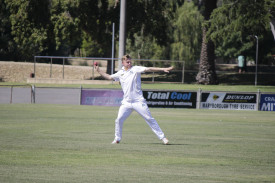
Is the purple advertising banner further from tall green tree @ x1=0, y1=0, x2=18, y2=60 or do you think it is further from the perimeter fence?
tall green tree @ x1=0, y1=0, x2=18, y2=60

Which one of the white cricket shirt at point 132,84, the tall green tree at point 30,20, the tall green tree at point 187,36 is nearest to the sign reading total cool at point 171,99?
the white cricket shirt at point 132,84

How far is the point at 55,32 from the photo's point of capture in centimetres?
4831

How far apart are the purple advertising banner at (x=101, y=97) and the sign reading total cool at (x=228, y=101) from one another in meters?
5.56

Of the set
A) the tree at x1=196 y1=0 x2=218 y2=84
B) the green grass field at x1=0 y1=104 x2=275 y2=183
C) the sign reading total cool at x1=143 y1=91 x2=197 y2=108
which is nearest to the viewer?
the green grass field at x1=0 y1=104 x2=275 y2=183

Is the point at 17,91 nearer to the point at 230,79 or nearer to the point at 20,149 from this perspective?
the point at 230,79

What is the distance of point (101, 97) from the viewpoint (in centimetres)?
3162

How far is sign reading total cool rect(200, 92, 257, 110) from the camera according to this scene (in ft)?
100

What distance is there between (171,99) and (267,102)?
6107 millimetres

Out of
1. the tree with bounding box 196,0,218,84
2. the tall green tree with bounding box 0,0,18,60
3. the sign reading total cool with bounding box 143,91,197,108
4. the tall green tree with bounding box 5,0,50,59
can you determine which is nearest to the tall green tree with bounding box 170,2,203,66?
the tall green tree with bounding box 5,0,50,59

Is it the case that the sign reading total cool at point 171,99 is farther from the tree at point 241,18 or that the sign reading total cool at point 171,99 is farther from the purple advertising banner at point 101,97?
the tree at point 241,18

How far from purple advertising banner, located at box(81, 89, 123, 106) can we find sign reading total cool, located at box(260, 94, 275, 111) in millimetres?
9061

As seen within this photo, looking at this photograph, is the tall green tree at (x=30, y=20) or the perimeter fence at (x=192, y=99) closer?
the perimeter fence at (x=192, y=99)

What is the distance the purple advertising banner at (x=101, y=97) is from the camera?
102 ft

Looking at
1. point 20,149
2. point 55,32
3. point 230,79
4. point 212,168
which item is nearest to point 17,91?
point 55,32
